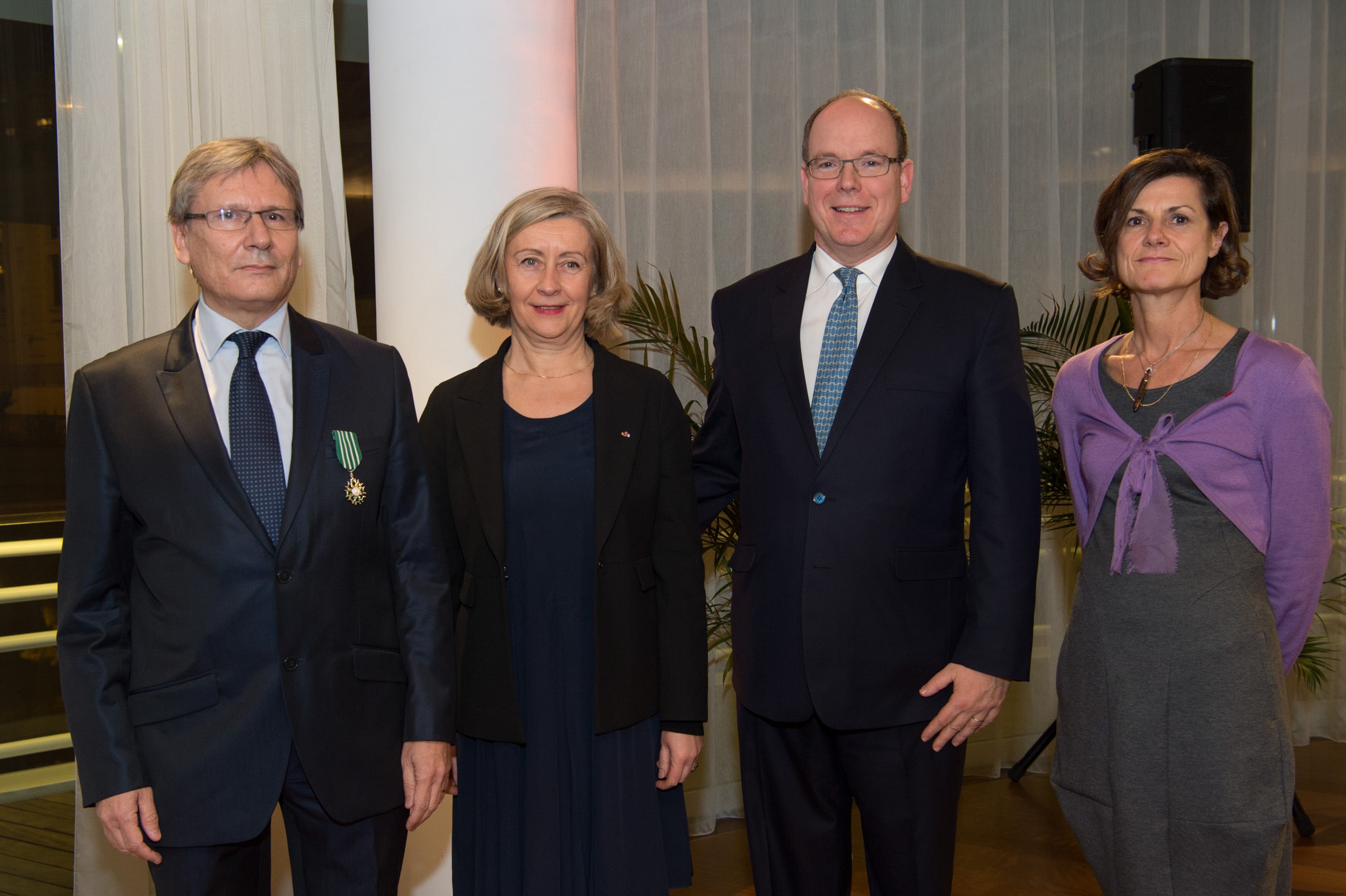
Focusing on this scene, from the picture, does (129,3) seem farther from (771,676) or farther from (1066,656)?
(1066,656)

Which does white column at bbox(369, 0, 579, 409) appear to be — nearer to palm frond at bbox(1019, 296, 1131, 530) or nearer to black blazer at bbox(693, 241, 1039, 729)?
black blazer at bbox(693, 241, 1039, 729)

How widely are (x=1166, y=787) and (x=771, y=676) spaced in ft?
2.49

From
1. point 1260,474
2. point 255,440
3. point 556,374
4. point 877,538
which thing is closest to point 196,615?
point 255,440

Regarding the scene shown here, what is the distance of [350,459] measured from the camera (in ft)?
5.98

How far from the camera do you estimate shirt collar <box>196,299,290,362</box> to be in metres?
1.82

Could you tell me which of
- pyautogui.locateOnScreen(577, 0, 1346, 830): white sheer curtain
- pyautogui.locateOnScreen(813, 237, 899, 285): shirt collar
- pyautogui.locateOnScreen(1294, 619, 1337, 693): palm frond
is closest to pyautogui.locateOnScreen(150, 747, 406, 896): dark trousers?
pyautogui.locateOnScreen(813, 237, 899, 285): shirt collar

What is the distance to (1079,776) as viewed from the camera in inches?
83.4

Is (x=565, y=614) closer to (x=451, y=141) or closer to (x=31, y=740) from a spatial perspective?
(x=451, y=141)

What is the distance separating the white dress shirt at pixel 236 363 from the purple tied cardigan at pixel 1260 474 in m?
1.54

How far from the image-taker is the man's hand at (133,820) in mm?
1669

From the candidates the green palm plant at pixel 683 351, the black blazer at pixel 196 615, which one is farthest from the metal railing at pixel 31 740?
the green palm plant at pixel 683 351

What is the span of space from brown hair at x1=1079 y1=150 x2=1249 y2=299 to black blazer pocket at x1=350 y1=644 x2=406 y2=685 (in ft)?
5.22

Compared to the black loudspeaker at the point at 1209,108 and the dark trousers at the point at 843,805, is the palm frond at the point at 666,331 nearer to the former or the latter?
the dark trousers at the point at 843,805

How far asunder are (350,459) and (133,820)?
25.9 inches
